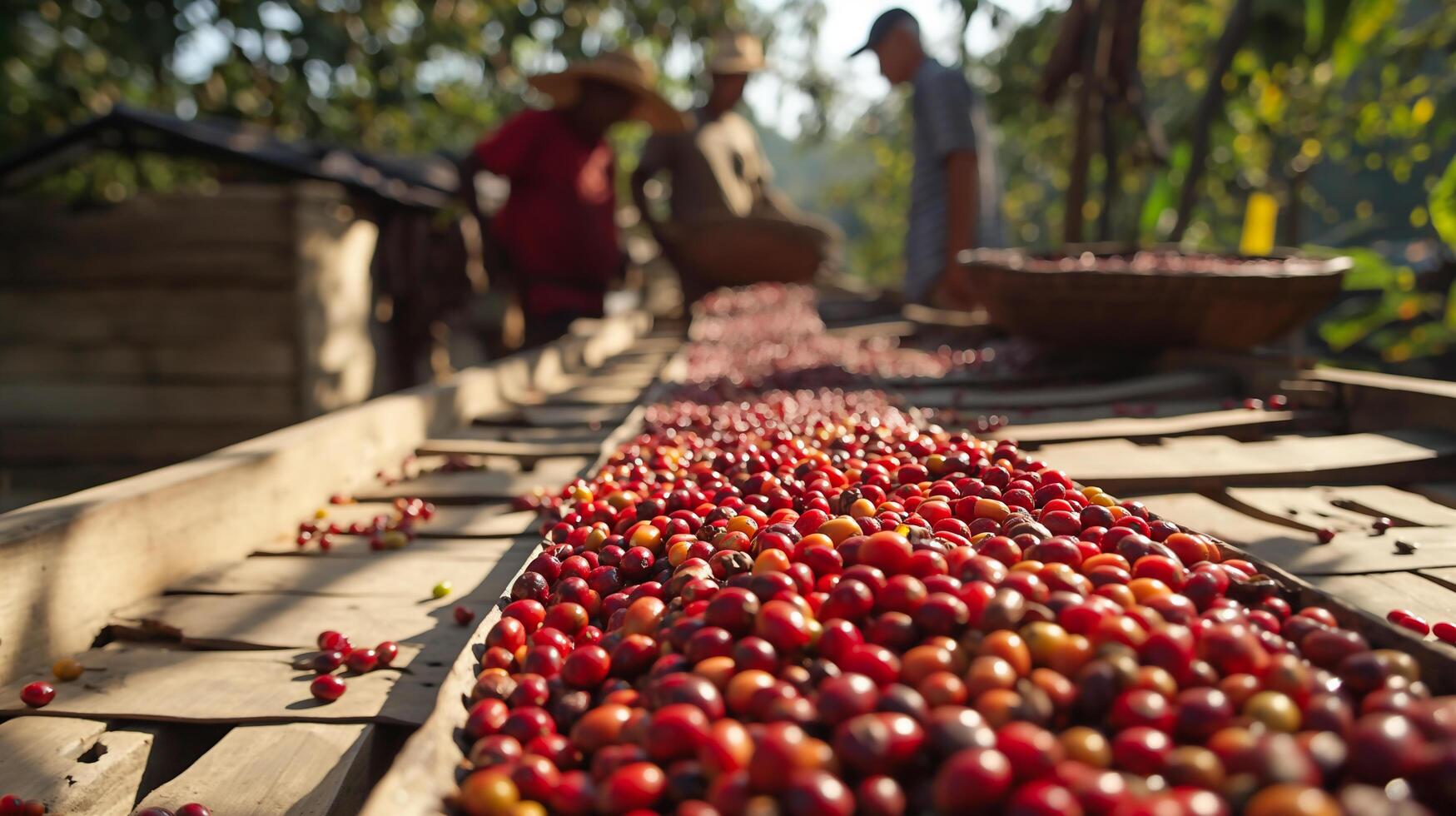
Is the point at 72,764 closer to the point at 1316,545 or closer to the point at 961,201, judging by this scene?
the point at 1316,545

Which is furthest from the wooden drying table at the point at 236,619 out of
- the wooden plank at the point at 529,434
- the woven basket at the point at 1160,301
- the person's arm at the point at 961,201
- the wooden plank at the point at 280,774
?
the person's arm at the point at 961,201

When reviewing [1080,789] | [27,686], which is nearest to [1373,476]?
[1080,789]

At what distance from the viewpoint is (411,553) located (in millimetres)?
2346

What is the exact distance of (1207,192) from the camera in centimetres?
1484

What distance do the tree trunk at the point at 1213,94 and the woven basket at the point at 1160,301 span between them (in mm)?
1863

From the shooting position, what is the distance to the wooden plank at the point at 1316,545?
1920 mm

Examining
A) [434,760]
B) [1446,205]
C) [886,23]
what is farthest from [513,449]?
[1446,205]

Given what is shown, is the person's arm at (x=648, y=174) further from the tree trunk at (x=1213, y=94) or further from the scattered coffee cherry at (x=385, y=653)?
the scattered coffee cherry at (x=385, y=653)

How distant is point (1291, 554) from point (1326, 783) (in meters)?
1.19

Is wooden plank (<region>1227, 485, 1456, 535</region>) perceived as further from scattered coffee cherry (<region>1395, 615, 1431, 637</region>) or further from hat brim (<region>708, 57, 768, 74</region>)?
hat brim (<region>708, 57, 768, 74</region>)

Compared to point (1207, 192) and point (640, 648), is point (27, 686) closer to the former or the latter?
point (640, 648)

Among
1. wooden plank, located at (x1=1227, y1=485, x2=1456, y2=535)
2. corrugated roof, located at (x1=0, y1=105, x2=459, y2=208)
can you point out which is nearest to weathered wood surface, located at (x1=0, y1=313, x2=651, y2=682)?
wooden plank, located at (x1=1227, y1=485, x2=1456, y2=535)

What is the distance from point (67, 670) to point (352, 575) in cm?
61

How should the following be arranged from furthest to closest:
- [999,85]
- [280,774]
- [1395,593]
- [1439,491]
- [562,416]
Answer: [999,85]
[562,416]
[1439,491]
[1395,593]
[280,774]
